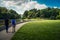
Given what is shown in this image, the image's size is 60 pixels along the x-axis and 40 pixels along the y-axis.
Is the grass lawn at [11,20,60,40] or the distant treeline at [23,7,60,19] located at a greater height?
the grass lawn at [11,20,60,40]

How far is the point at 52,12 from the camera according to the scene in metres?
95.6

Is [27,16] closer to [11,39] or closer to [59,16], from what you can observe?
[59,16]

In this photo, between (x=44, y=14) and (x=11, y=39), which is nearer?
(x=11, y=39)

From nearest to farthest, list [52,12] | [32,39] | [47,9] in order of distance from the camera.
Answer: [32,39]
[52,12]
[47,9]

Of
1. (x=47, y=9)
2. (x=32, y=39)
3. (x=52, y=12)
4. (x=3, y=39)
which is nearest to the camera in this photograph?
(x=3, y=39)

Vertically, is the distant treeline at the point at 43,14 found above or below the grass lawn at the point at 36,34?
below

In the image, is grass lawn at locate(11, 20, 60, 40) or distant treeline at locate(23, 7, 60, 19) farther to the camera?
distant treeline at locate(23, 7, 60, 19)

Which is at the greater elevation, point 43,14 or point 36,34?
point 36,34

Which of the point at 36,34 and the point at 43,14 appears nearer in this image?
the point at 36,34

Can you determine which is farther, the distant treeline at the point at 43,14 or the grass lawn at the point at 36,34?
the distant treeline at the point at 43,14

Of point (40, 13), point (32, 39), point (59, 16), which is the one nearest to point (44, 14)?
point (40, 13)

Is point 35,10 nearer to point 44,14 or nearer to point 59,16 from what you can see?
point 44,14

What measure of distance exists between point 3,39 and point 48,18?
87.9 meters

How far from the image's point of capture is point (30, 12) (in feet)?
321
